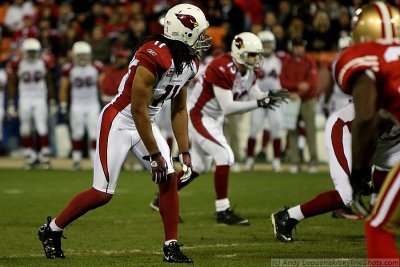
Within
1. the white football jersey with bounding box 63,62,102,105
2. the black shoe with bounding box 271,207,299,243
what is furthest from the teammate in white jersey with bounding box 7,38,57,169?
the black shoe with bounding box 271,207,299,243

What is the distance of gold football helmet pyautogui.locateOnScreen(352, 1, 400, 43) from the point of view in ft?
13.3

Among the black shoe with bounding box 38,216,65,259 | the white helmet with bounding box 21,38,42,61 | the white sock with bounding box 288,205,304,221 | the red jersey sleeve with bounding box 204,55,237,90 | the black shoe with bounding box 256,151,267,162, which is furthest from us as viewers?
the black shoe with bounding box 256,151,267,162

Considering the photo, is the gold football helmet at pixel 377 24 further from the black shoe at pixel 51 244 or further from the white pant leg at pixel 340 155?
the black shoe at pixel 51 244

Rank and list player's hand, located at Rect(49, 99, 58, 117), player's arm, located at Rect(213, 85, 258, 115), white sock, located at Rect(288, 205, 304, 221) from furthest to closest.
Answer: player's hand, located at Rect(49, 99, 58, 117) → player's arm, located at Rect(213, 85, 258, 115) → white sock, located at Rect(288, 205, 304, 221)

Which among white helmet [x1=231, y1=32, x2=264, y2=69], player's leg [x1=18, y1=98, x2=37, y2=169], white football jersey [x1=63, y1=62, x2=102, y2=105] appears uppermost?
white helmet [x1=231, y1=32, x2=264, y2=69]

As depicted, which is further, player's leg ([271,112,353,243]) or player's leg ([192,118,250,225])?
player's leg ([192,118,250,225])

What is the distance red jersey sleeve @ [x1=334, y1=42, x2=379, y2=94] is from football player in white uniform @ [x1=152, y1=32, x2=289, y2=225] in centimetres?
372

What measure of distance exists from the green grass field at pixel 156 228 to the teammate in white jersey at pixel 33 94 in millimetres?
1767

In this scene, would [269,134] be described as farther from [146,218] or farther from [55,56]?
[146,218]

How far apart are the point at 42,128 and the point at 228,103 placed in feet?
20.6

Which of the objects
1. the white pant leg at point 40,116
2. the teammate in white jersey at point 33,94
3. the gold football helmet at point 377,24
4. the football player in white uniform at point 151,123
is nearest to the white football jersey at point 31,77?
the teammate in white jersey at point 33,94

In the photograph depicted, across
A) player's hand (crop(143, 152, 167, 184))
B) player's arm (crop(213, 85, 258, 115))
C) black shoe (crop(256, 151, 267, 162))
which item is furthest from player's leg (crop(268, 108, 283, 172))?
player's hand (crop(143, 152, 167, 184))

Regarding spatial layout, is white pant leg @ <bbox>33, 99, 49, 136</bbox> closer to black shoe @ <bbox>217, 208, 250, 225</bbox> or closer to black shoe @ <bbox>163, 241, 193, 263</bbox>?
black shoe @ <bbox>217, 208, 250, 225</bbox>

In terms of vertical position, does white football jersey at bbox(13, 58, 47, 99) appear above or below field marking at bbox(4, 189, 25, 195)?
above
